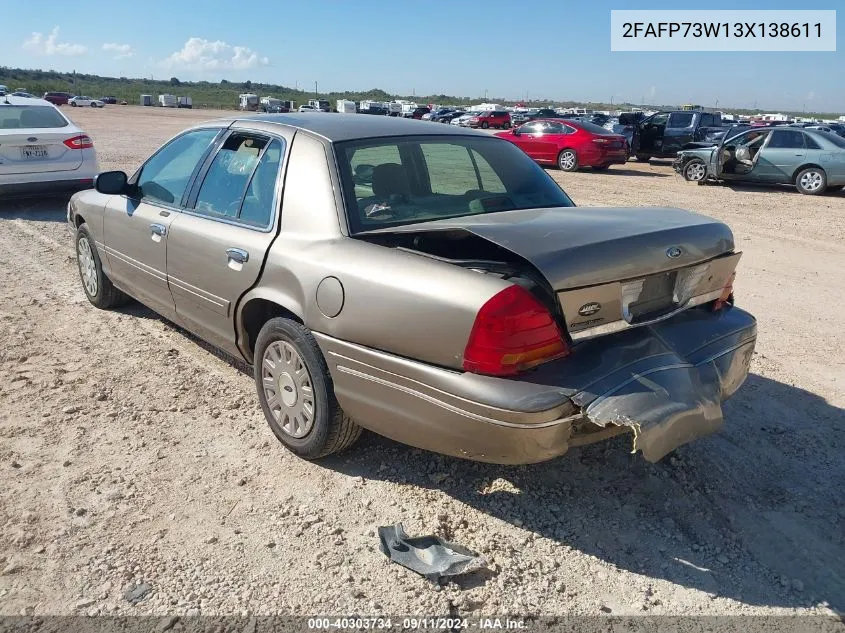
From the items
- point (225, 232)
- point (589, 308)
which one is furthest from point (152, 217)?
point (589, 308)

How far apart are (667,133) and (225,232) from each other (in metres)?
21.0

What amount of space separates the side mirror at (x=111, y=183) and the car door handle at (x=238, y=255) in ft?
5.27

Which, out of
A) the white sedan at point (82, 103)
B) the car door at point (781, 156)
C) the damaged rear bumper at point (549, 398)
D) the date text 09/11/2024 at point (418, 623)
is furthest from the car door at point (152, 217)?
the white sedan at point (82, 103)

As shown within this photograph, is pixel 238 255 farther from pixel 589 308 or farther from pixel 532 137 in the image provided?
pixel 532 137

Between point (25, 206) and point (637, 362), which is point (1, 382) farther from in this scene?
point (25, 206)

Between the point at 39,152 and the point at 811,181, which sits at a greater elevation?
the point at 39,152

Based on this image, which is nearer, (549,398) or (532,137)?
(549,398)

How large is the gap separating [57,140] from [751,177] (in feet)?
45.2

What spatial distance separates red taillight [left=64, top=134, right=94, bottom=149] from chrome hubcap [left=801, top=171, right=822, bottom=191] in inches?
545

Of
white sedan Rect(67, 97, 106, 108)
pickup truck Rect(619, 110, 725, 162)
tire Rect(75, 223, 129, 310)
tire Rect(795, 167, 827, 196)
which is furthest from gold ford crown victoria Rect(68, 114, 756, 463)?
white sedan Rect(67, 97, 106, 108)

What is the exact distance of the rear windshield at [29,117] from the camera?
32.2ft

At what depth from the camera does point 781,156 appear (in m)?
15.0

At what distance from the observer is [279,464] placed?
11.4 ft

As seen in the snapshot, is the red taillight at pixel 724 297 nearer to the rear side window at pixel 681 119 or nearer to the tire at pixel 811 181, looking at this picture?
the tire at pixel 811 181
